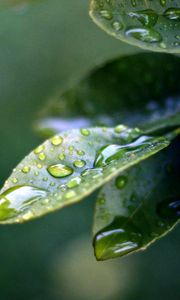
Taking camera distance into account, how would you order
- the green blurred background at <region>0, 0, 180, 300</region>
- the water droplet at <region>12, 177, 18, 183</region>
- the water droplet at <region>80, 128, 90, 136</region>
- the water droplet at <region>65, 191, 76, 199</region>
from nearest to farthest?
the water droplet at <region>65, 191, 76, 199</region>
the water droplet at <region>12, 177, 18, 183</region>
the water droplet at <region>80, 128, 90, 136</region>
the green blurred background at <region>0, 0, 180, 300</region>

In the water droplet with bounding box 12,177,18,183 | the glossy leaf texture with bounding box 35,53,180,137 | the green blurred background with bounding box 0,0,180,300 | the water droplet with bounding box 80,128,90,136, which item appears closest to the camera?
the water droplet with bounding box 12,177,18,183

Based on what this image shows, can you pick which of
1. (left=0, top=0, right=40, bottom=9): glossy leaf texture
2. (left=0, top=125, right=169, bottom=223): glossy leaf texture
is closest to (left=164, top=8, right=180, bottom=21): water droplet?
(left=0, top=125, right=169, bottom=223): glossy leaf texture

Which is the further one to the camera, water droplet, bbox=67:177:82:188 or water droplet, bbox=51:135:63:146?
water droplet, bbox=51:135:63:146

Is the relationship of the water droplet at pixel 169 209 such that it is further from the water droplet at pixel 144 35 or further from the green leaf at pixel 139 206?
the water droplet at pixel 144 35

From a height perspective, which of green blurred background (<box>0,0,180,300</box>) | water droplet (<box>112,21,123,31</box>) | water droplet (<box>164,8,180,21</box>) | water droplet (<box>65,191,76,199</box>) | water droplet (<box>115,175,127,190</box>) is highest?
water droplet (<box>112,21,123,31</box>)

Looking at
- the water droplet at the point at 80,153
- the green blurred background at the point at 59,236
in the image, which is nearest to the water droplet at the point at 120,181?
the water droplet at the point at 80,153

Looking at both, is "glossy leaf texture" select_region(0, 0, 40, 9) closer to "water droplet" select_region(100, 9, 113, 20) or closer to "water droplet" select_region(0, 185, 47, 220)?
"water droplet" select_region(100, 9, 113, 20)

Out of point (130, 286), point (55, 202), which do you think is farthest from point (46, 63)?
point (55, 202)
